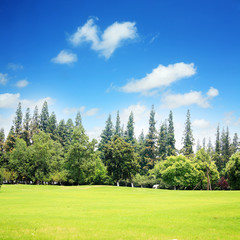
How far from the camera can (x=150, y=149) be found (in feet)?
294

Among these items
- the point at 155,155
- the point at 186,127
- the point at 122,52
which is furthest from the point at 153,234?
the point at 186,127

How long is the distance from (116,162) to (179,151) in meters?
33.1

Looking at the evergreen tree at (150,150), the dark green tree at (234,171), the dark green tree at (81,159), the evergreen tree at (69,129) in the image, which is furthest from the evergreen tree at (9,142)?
the dark green tree at (234,171)

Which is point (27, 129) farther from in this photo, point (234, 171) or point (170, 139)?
point (234, 171)

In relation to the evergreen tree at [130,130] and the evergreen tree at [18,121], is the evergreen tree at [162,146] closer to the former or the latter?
the evergreen tree at [130,130]

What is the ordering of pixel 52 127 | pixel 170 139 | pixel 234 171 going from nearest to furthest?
pixel 234 171 < pixel 170 139 < pixel 52 127

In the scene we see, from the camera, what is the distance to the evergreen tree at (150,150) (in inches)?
3398

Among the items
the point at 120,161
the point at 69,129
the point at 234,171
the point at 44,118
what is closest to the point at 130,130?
the point at 69,129

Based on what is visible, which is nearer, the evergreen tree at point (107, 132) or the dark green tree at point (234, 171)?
the dark green tree at point (234, 171)

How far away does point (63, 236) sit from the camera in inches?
395

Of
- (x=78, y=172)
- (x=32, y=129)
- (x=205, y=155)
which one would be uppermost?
(x=32, y=129)

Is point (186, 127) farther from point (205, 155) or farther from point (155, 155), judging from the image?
point (205, 155)

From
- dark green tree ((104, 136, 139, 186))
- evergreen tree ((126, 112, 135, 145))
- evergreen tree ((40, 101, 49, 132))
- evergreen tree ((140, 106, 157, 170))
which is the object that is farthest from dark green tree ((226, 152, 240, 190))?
evergreen tree ((40, 101, 49, 132))

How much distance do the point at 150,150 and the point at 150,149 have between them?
16.9 inches
